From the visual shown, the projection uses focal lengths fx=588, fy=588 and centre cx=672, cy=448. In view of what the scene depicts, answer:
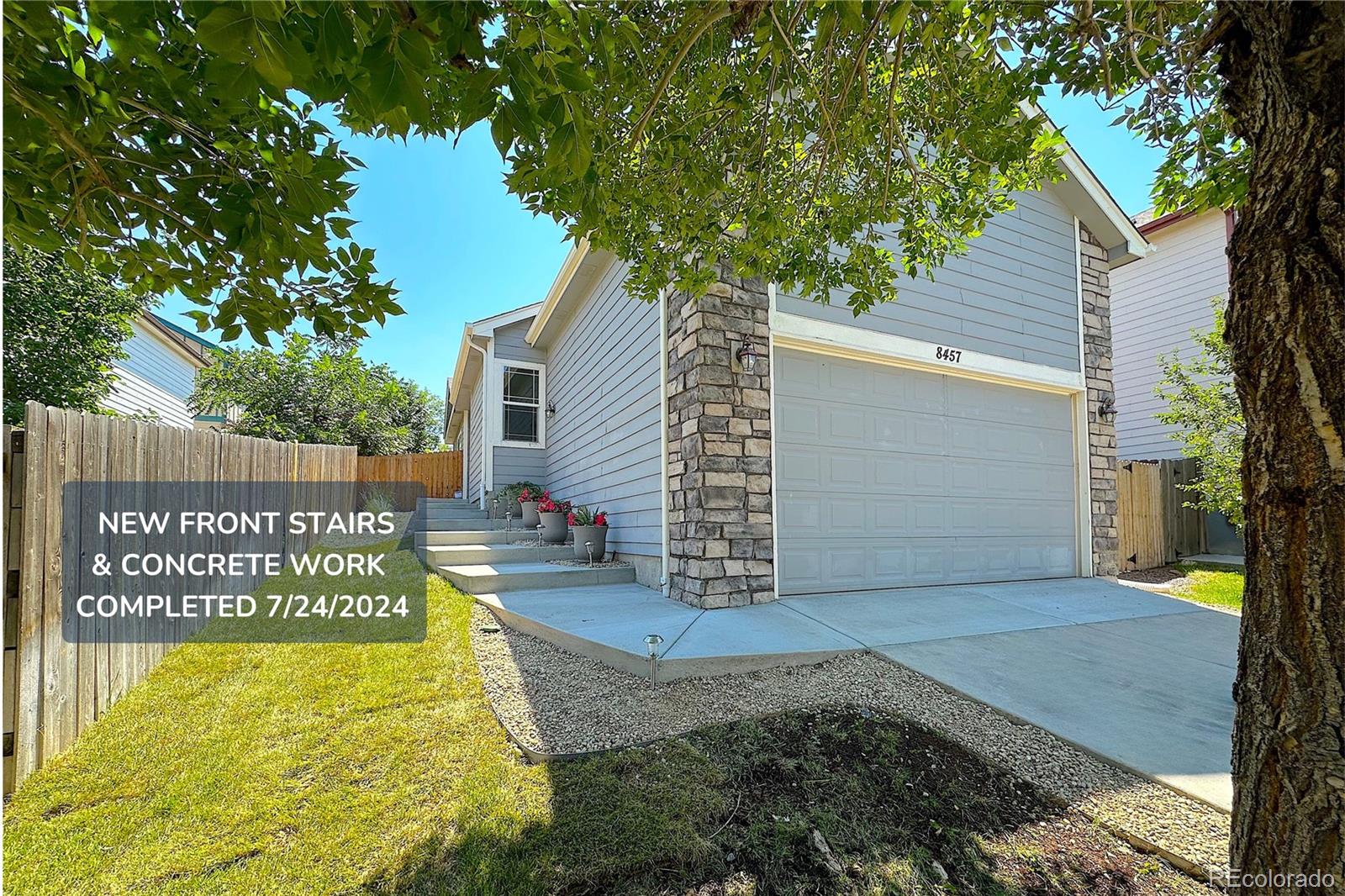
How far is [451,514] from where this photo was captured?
9586 millimetres

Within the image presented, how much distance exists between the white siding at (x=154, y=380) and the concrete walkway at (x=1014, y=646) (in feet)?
34.4

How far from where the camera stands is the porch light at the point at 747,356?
16.2ft

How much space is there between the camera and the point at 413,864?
1.99m

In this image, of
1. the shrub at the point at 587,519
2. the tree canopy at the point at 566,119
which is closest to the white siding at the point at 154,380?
the shrub at the point at 587,519

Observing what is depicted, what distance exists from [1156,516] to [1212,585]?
185 cm

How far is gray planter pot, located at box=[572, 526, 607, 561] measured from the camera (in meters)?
6.47

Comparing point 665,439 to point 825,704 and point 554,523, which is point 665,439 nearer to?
point 554,523

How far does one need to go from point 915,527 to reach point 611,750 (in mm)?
4151

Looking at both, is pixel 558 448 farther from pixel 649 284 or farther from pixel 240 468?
pixel 649 284

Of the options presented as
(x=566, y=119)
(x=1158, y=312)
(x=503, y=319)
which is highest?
(x=1158, y=312)

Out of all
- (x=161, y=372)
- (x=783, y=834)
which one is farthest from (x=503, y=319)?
(x=161, y=372)

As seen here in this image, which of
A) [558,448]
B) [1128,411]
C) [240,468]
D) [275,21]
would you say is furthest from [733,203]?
[1128,411]

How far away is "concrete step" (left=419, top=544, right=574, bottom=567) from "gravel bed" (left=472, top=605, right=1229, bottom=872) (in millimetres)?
2339
